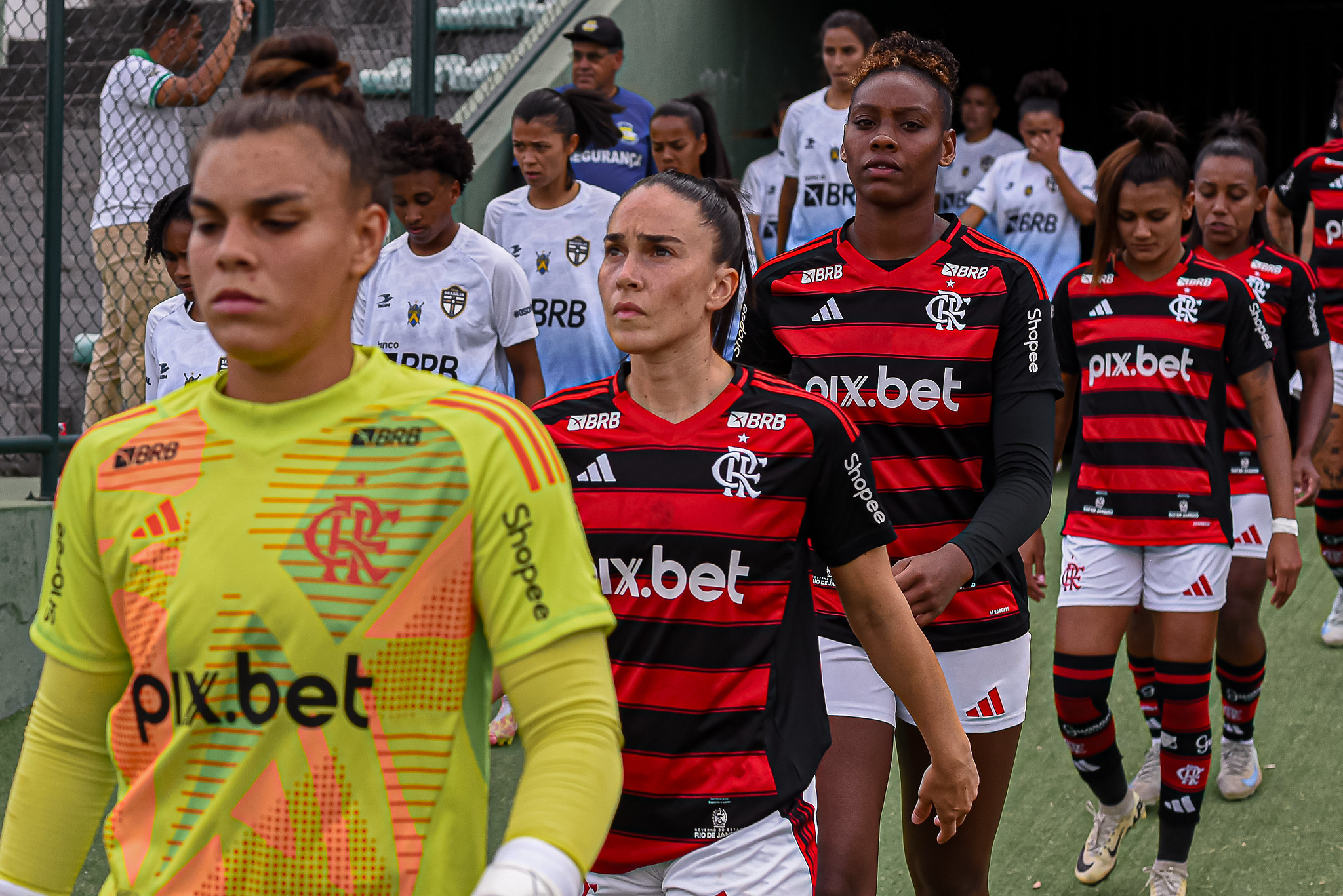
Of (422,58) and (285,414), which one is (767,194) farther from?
(285,414)

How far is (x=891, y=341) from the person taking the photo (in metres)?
3.77

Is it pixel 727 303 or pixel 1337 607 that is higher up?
pixel 727 303

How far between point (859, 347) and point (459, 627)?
2014 mm

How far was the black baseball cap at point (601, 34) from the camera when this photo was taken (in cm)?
919

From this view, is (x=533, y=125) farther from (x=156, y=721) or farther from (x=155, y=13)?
(x=156, y=721)

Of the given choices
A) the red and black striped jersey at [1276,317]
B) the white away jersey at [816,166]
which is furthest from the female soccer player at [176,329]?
the white away jersey at [816,166]

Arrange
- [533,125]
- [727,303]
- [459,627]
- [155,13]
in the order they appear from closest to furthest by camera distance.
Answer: [459,627], [727,303], [533,125], [155,13]

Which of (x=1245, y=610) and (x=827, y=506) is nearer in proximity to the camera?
(x=827, y=506)

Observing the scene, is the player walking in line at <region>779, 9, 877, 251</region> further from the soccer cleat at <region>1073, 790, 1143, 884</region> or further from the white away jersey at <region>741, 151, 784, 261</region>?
the soccer cleat at <region>1073, 790, 1143, 884</region>

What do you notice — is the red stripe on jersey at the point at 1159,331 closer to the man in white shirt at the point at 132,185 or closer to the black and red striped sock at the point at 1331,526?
the black and red striped sock at the point at 1331,526

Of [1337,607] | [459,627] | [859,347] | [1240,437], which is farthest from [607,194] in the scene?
[459,627]

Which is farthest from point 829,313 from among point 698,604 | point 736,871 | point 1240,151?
point 1240,151

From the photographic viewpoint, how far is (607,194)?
7.42 m

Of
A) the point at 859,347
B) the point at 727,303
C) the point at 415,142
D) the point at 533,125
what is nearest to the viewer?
the point at 727,303
